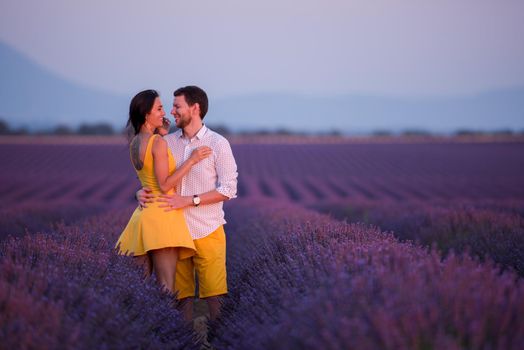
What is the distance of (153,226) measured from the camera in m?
4.42

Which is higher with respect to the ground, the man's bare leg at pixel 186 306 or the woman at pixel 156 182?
the woman at pixel 156 182

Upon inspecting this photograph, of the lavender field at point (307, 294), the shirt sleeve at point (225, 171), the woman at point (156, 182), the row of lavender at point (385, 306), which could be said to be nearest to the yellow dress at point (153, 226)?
the woman at point (156, 182)

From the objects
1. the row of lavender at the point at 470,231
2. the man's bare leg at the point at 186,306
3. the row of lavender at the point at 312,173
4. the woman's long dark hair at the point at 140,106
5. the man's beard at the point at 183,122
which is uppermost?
the woman's long dark hair at the point at 140,106

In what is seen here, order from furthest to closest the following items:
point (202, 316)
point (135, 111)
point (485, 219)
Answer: point (485, 219) → point (202, 316) → point (135, 111)

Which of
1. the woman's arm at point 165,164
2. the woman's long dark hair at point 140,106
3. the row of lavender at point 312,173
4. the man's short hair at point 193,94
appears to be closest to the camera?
the woman's arm at point 165,164

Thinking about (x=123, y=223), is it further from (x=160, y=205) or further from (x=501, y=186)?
(x=501, y=186)

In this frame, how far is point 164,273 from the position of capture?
4.51 meters

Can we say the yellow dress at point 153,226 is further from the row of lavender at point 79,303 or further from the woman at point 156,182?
the row of lavender at point 79,303

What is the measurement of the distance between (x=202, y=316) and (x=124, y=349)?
372 centimetres

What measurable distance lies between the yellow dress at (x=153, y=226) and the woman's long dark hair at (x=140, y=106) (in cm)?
21

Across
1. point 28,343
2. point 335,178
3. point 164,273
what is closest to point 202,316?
point 164,273

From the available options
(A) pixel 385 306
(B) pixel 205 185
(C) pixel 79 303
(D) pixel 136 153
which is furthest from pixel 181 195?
(A) pixel 385 306

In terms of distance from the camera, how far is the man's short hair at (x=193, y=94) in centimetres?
469

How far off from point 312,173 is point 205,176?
2226cm
